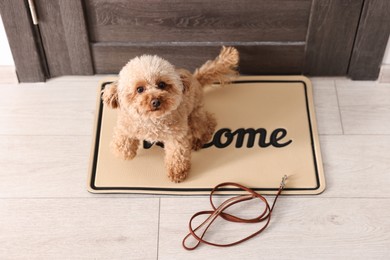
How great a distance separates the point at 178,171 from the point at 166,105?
11.3 inches

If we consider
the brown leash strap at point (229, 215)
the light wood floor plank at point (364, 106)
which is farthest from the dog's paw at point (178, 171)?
the light wood floor plank at point (364, 106)

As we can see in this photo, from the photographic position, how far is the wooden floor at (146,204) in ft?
4.75

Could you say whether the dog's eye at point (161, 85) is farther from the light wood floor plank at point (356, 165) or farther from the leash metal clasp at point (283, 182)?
the light wood floor plank at point (356, 165)

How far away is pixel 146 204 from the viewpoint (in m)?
1.53

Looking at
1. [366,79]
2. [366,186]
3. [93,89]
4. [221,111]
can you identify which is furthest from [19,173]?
[366,79]

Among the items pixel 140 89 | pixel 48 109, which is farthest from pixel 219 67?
pixel 48 109

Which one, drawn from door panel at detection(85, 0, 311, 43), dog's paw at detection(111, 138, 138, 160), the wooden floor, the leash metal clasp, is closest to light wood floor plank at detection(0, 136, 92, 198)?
the wooden floor

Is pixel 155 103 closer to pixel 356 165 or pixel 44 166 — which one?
pixel 44 166

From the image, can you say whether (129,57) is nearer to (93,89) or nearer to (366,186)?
(93,89)

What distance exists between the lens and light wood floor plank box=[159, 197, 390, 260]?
144cm

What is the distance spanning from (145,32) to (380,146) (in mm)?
864

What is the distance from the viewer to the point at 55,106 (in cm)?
174

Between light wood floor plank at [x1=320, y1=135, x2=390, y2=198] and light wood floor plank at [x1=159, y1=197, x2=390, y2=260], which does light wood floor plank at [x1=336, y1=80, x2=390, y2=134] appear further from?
light wood floor plank at [x1=159, y1=197, x2=390, y2=260]

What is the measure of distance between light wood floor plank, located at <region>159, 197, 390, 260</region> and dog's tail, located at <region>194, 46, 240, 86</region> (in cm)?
39
